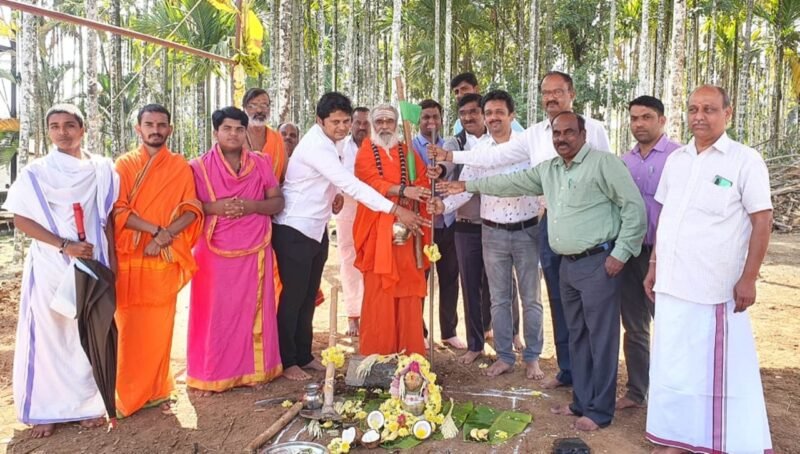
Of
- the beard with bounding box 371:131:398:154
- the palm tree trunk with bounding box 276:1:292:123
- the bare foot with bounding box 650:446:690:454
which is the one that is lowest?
the bare foot with bounding box 650:446:690:454

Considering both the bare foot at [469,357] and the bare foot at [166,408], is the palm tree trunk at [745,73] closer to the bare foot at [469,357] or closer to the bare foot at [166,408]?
the bare foot at [469,357]

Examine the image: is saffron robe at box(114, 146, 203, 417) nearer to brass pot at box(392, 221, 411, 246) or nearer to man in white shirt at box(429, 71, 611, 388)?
brass pot at box(392, 221, 411, 246)

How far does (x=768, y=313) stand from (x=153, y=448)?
6522 millimetres

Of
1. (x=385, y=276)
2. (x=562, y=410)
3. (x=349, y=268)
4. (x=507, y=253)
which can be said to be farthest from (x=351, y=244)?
(x=562, y=410)

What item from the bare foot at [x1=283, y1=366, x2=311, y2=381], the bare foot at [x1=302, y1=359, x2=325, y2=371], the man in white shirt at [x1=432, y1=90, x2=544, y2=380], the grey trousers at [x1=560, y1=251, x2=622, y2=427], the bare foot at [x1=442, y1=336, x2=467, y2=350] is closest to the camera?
the grey trousers at [x1=560, y1=251, x2=622, y2=427]

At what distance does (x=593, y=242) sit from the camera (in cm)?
357

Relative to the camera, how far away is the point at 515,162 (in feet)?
15.1

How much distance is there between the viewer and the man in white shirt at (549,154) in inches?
164

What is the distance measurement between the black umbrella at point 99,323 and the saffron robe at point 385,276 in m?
1.80

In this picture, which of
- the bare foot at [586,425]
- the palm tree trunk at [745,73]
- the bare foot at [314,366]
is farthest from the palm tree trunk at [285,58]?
the palm tree trunk at [745,73]

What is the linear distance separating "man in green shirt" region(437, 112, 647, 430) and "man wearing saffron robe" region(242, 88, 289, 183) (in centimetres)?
249

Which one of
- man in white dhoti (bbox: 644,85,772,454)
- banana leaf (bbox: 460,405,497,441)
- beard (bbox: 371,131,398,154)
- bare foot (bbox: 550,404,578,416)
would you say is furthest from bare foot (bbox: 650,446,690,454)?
beard (bbox: 371,131,398,154)

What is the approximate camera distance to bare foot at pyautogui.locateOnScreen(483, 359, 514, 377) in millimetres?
4723

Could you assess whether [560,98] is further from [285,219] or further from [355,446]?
[355,446]
